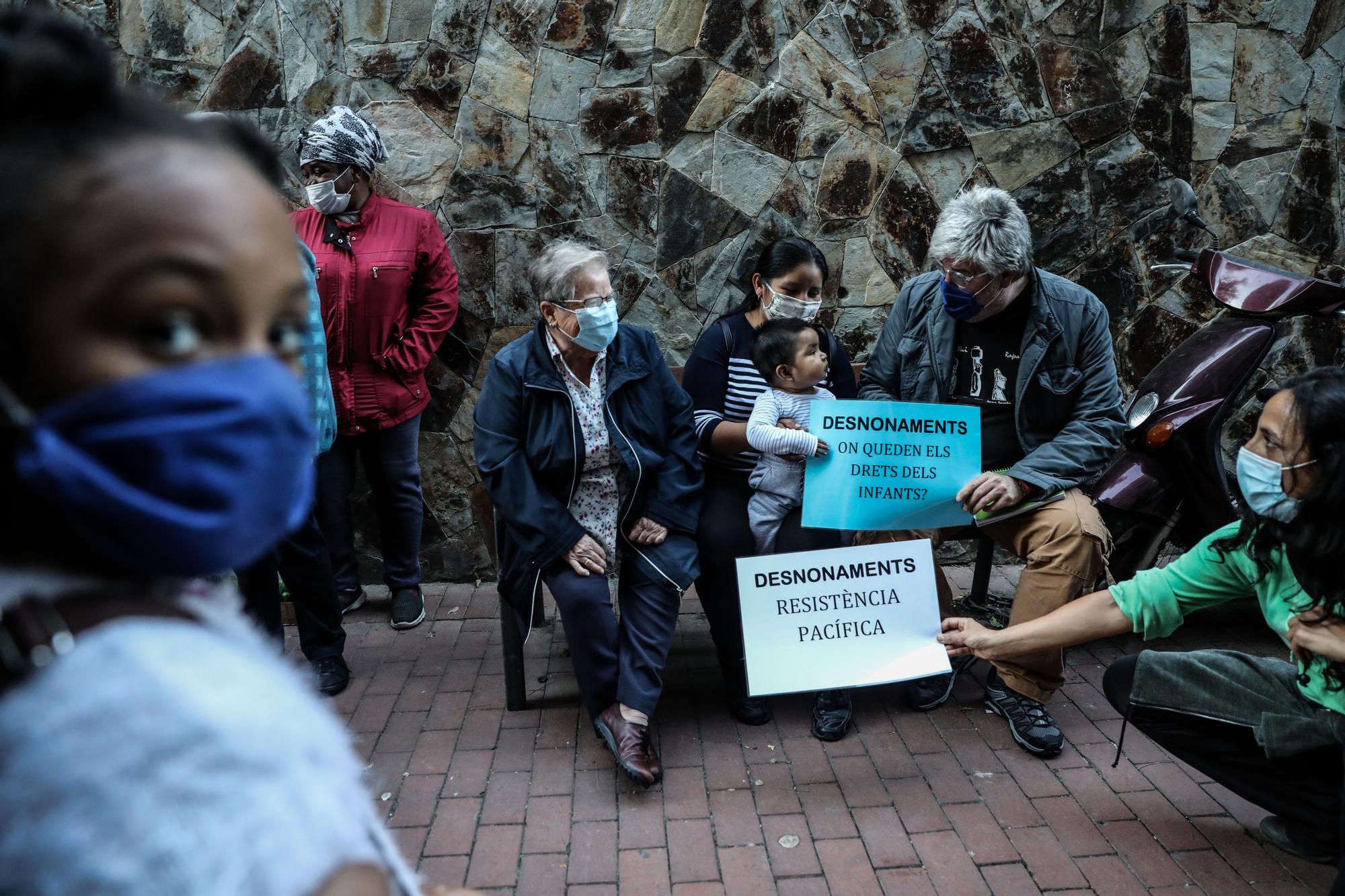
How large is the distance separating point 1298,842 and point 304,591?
3.48 meters

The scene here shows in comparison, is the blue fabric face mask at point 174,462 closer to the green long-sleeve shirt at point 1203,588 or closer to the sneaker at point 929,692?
the green long-sleeve shirt at point 1203,588

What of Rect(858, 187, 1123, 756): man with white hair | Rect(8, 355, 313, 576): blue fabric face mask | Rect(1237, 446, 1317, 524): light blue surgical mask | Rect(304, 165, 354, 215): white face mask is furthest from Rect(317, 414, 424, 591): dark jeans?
Rect(8, 355, 313, 576): blue fabric face mask

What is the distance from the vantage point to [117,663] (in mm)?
650

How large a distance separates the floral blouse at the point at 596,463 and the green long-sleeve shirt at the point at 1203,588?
1.74 metres

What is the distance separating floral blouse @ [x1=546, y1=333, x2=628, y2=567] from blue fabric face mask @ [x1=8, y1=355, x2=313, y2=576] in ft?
9.36

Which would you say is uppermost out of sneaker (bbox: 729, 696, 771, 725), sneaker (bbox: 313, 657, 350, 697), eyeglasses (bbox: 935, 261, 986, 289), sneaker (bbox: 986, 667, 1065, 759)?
eyeglasses (bbox: 935, 261, 986, 289)

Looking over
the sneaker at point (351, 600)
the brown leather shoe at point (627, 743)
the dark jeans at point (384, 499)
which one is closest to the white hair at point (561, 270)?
the dark jeans at point (384, 499)

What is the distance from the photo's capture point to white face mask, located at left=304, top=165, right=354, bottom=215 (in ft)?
13.6

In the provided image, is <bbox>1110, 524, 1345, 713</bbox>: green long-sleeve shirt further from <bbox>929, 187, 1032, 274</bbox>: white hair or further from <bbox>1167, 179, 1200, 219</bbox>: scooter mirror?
<bbox>1167, 179, 1200, 219</bbox>: scooter mirror

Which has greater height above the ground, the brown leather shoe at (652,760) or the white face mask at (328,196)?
the white face mask at (328,196)

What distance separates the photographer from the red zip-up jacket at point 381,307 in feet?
13.8

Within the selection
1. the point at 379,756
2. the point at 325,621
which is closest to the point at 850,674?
the point at 379,756

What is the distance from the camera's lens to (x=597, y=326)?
353 cm

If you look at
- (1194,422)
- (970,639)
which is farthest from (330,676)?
(1194,422)
